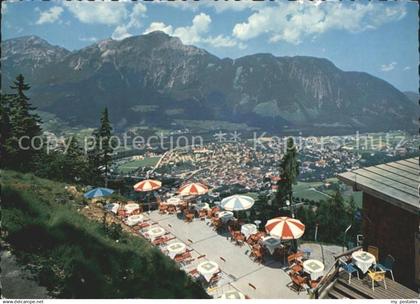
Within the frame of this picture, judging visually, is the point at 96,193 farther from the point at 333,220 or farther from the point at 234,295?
the point at 333,220

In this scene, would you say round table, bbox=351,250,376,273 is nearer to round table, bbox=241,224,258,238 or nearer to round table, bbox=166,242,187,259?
round table, bbox=241,224,258,238

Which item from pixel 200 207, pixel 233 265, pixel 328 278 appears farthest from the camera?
pixel 200 207

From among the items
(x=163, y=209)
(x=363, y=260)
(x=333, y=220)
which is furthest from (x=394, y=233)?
(x=333, y=220)

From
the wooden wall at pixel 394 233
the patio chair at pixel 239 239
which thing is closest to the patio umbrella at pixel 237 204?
the patio chair at pixel 239 239

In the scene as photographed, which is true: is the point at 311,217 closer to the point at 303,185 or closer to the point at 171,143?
the point at 303,185

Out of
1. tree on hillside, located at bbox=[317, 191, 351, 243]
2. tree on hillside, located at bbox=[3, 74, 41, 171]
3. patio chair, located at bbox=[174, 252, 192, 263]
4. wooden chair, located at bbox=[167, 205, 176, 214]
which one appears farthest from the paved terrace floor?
tree on hillside, located at bbox=[317, 191, 351, 243]

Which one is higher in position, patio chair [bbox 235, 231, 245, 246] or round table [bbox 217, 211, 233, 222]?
round table [bbox 217, 211, 233, 222]
